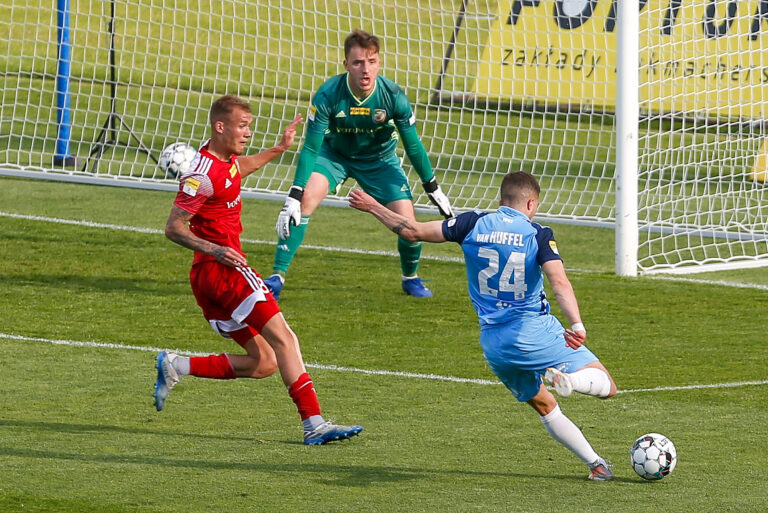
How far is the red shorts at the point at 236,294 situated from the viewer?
6906 mm

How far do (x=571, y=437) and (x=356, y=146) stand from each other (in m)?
4.81

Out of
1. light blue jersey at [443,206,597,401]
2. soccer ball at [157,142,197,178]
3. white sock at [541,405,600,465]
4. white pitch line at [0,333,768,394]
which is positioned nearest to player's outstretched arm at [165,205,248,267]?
light blue jersey at [443,206,597,401]

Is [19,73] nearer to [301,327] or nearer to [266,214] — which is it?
[266,214]

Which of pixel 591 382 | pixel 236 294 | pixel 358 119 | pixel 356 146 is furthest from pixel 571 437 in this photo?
pixel 356 146

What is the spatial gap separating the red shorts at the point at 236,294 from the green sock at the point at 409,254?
4.10 metres

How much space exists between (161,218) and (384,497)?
899cm

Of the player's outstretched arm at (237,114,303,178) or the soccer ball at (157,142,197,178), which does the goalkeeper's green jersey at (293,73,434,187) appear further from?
the soccer ball at (157,142,197,178)

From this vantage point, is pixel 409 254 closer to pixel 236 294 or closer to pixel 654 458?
pixel 236 294

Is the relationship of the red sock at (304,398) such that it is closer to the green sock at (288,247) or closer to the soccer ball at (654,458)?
the soccer ball at (654,458)

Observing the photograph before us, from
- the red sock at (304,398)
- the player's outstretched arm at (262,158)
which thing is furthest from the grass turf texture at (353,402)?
the player's outstretched arm at (262,158)

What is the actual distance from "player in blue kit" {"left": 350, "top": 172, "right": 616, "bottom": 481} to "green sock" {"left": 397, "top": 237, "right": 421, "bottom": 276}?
4.65 m

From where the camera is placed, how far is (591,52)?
48.7ft

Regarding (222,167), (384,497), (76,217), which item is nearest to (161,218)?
(76,217)

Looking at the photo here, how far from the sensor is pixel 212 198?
700 cm
